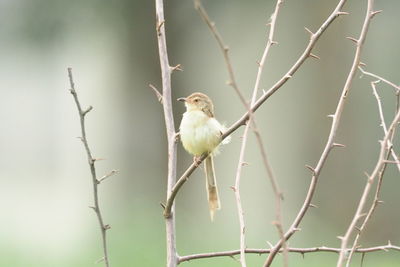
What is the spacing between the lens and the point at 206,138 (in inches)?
113

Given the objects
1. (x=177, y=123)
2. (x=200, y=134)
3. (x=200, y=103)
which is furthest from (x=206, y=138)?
(x=177, y=123)

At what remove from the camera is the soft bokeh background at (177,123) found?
8.46 meters

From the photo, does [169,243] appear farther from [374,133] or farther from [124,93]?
[124,93]

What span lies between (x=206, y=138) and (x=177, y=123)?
6966mm

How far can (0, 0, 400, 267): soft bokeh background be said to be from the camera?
27.8 ft

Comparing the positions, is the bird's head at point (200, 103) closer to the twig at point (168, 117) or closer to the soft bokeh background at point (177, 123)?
the twig at point (168, 117)

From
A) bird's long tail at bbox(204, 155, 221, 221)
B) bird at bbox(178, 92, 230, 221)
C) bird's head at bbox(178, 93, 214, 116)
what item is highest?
bird's head at bbox(178, 93, 214, 116)

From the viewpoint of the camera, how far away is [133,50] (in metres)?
10.7

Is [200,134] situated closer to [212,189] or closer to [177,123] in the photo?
[212,189]

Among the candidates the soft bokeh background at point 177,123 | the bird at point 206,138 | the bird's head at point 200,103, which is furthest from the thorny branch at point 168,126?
the soft bokeh background at point 177,123

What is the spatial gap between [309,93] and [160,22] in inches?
307

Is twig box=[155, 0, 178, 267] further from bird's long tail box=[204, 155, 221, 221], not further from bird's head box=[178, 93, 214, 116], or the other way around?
bird's head box=[178, 93, 214, 116]

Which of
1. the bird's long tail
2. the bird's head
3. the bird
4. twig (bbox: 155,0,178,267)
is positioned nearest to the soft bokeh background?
the bird's head

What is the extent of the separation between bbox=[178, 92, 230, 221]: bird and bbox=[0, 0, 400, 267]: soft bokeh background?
4.08 metres
